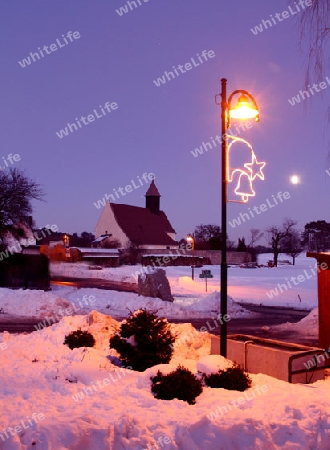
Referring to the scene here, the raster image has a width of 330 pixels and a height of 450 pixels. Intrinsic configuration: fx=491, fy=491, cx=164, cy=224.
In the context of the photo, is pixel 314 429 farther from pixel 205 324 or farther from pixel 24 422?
pixel 205 324

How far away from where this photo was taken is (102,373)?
8.16 meters

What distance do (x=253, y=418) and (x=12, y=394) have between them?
3309mm

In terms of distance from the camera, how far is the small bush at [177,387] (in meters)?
7.00

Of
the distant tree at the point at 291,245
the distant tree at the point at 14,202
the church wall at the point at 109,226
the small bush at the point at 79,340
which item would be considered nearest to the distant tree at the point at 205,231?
the distant tree at the point at 291,245

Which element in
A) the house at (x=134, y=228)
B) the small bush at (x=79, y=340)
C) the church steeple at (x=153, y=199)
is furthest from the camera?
the church steeple at (x=153, y=199)

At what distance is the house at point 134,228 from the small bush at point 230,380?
62629mm

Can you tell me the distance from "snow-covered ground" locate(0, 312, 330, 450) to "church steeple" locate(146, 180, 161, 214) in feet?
250

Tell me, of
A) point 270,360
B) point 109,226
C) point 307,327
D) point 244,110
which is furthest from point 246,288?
point 109,226

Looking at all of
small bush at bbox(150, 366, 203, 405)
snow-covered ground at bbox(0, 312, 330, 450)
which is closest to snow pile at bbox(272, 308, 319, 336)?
snow-covered ground at bbox(0, 312, 330, 450)

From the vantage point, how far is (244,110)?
891cm

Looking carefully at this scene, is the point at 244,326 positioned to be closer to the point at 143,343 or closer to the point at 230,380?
the point at 143,343

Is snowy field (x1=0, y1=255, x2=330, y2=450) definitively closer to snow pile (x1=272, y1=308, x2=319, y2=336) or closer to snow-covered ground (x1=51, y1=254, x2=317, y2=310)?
snow pile (x1=272, y1=308, x2=319, y2=336)

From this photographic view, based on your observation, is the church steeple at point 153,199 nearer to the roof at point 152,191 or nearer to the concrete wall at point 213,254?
the roof at point 152,191

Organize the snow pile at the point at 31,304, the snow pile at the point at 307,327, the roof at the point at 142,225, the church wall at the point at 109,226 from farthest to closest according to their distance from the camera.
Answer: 1. the roof at the point at 142,225
2. the church wall at the point at 109,226
3. the snow pile at the point at 31,304
4. the snow pile at the point at 307,327
